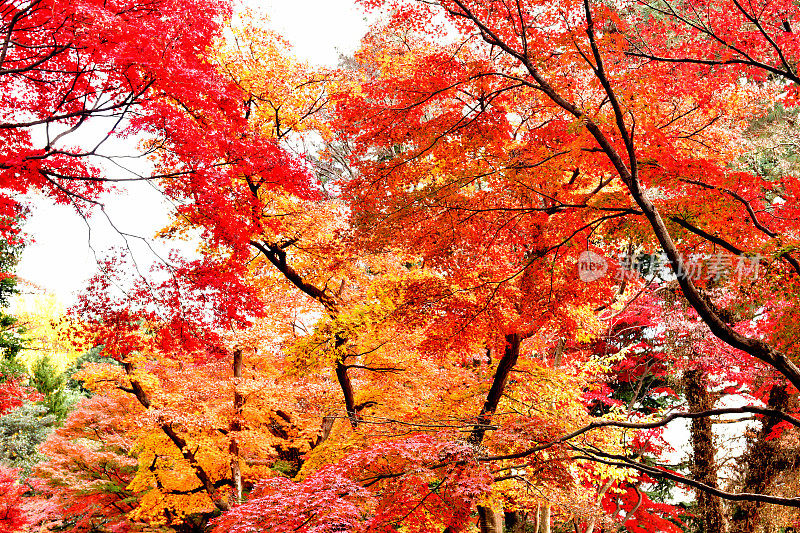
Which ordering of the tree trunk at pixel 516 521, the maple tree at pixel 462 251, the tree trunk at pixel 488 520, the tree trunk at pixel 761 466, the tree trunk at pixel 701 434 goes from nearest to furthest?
the maple tree at pixel 462 251
the tree trunk at pixel 488 520
the tree trunk at pixel 761 466
the tree trunk at pixel 701 434
the tree trunk at pixel 516 521

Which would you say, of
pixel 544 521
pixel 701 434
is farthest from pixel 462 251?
pixel 701 434

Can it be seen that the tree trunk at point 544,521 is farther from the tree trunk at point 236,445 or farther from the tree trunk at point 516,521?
the tree trunk at point 236,445

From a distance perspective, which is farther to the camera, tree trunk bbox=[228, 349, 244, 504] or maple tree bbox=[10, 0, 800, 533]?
tree trunk bbox=[228, 349, 244, 504]

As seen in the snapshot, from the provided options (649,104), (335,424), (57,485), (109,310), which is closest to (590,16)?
(649,104)

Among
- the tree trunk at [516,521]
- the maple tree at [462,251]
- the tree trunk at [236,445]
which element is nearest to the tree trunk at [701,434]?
the maple tree at [462,251]

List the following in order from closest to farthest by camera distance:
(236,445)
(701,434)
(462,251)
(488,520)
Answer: (462,251), (488,520), (701,434), (236,445)

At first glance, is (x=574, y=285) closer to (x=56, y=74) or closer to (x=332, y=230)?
(x=332, y=230)

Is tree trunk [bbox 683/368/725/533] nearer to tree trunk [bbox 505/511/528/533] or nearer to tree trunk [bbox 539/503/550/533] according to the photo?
tree trunk [bbox 539/503/550/533]

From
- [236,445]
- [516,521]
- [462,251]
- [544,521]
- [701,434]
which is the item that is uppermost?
[462,251]

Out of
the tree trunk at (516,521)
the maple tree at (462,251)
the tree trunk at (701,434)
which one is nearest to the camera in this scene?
the maple tree at (462,251)

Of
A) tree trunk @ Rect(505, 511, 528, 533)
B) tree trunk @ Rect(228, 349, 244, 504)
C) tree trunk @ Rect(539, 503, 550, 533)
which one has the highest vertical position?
tree trunk @ Rect(228, 349, 244, 504)

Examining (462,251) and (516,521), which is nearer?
(462,251)

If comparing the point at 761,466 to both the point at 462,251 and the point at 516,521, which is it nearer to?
the point at 516,521

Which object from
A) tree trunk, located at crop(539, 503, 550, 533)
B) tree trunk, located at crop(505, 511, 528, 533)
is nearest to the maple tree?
tree trunk, located at crop(539, 503, 550, 533)
